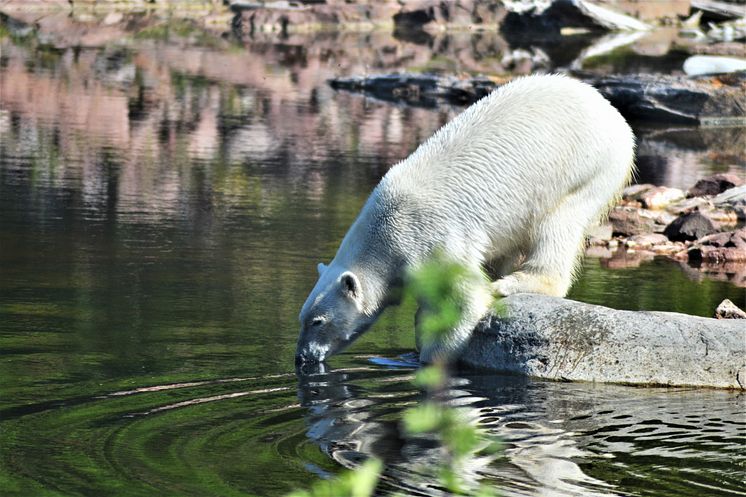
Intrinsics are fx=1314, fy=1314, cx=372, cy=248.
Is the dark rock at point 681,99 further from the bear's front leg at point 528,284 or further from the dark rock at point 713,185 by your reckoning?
the bear's front leg at point 528,284

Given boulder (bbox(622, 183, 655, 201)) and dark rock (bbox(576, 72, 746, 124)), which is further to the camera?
dark rock (bbox(576, 72, 746, 124))

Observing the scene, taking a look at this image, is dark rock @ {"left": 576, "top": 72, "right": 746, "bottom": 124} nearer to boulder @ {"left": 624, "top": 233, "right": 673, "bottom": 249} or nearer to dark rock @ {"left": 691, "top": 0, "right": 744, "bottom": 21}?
boulder @ {"left": 624, "top": 233, "right": 673, "bottom": 249}

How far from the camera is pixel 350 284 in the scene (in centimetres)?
846

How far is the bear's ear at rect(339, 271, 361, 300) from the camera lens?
27.6ft

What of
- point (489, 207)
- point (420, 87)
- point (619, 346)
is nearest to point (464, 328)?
point (489, 207)

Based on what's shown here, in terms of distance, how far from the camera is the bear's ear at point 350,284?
8.41 m

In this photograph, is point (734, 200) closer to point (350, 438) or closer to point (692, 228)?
point (692, 228)

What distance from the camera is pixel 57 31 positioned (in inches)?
1724

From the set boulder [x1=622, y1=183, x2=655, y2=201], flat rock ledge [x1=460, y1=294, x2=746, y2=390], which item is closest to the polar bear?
flat rock ledge [x1=460, y1=294, x2=746, y2=390]

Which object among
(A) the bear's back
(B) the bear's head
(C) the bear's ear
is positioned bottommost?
(B) the bear's head

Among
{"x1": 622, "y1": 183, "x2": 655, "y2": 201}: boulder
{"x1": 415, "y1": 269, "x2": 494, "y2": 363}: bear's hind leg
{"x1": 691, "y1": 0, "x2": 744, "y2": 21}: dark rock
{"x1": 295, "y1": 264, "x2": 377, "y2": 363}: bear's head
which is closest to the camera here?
{"x1": 295, "y1": 264, "x2": 377, "y2": 363}: bear's head

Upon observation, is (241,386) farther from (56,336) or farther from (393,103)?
(393,103)

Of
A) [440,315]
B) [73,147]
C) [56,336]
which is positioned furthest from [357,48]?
[440,315]

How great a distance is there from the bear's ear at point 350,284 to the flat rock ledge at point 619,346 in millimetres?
967
